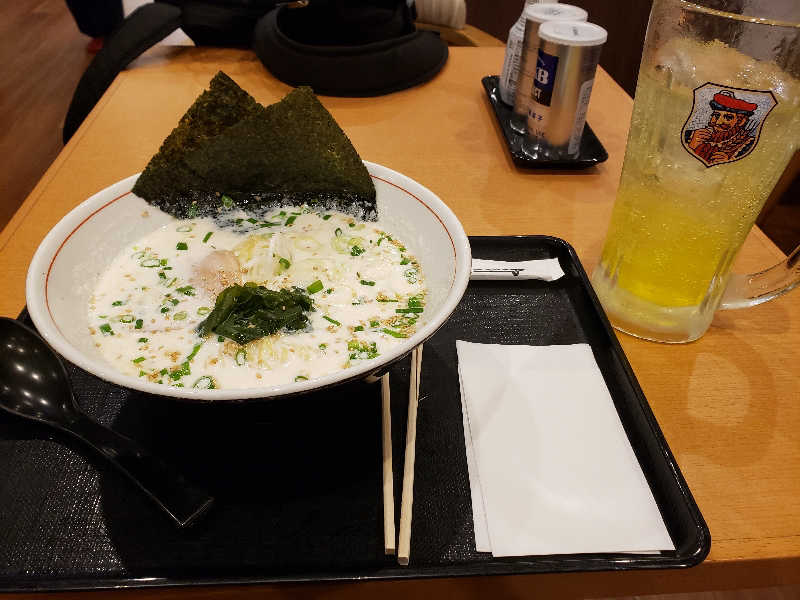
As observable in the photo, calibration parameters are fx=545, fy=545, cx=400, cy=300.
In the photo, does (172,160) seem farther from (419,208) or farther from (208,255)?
(419,208)

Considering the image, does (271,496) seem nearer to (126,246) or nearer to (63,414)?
(63,414)

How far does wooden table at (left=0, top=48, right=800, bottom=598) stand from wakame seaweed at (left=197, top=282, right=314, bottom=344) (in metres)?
0.33

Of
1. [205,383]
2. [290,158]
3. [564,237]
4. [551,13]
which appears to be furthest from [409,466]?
[551,13]

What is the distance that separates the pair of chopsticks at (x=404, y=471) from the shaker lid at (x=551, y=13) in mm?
1088

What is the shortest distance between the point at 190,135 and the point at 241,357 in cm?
48

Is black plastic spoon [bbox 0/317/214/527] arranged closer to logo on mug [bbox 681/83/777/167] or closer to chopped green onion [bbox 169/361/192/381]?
chopped green onion [bbox 169/361/192/381]

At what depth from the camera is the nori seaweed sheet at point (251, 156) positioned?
992 mm

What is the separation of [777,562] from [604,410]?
0.90 feet

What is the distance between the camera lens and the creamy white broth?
2.49 feet

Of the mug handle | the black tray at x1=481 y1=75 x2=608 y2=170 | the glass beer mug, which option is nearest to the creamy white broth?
the glass beer mug

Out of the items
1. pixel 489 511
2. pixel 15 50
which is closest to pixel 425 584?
pixel 489 511

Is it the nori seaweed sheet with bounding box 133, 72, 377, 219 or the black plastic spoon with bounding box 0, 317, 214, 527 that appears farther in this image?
the nori seaweed sheet with bounding box 133, 72, 377, 219

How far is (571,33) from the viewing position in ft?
4.49

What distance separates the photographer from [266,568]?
644 mm
